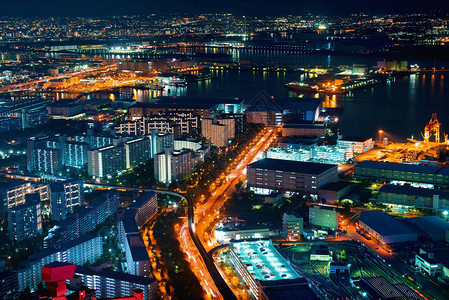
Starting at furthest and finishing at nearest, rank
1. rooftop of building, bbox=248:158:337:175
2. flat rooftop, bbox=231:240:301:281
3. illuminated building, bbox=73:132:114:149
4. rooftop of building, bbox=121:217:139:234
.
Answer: illuminated building, bbox=73:132:114:149
rooftop of building, bbox=248:158:337:175
rooftop of building, bbox=121:217:139:234
flat rooftop, bbox=231:240:301:281

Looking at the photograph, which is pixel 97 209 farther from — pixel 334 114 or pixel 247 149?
pixel 334 114

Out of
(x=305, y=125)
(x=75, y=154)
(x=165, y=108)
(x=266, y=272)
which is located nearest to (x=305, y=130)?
(x=305, y=125)

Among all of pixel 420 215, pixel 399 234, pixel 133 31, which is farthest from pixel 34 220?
pixel 133 31

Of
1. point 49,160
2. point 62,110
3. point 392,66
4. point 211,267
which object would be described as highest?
point 392,66

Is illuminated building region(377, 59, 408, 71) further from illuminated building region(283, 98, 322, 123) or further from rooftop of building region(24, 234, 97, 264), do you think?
rooftop of building region(24, 234, 97, 264)

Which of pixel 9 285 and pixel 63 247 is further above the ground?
pixel 63 247

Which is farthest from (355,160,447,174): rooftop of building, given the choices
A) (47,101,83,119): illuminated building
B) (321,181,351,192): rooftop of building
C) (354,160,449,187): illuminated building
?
(47,101,83,119): illuminated building

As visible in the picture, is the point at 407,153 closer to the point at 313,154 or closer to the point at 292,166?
the point at 313,154
